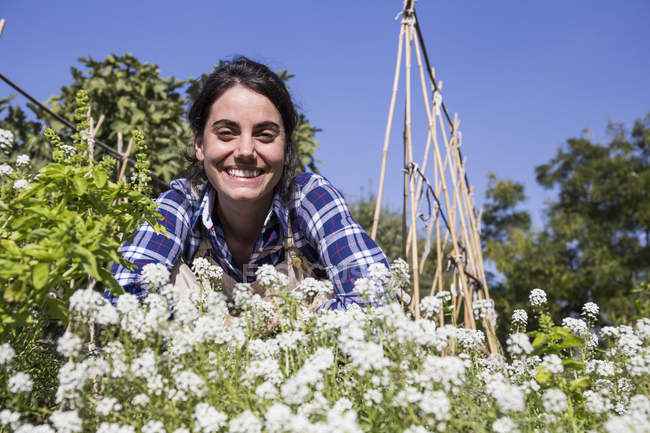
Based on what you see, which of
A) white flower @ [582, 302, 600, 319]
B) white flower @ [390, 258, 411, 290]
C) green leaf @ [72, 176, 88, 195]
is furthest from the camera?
white flower @ [582, 302, 600, 319]

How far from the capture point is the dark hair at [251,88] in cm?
320

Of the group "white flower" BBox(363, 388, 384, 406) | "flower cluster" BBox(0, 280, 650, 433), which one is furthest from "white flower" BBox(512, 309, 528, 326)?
"white flower" BBox(363, 388, 384, 406)

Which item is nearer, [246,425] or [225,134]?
[246,425]

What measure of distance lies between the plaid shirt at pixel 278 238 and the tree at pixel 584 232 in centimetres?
1917

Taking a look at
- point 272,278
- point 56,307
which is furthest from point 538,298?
point 56,307

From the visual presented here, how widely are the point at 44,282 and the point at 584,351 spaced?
2263mm

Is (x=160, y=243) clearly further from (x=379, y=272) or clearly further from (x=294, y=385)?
(x=294, y=385)

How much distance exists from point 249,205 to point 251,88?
0.83 meters

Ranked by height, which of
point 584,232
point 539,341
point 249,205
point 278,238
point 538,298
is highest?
point 584,232

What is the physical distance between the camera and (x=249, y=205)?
3.30 metres

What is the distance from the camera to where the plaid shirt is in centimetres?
277

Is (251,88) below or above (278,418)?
above

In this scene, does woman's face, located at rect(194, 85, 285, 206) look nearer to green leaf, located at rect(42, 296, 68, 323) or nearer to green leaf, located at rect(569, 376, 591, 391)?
green leaf, located at rect(42, 296, 68, 323)

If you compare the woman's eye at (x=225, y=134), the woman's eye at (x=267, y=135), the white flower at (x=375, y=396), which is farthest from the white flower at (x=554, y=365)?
the woman's eye at (x=225, y=134)
